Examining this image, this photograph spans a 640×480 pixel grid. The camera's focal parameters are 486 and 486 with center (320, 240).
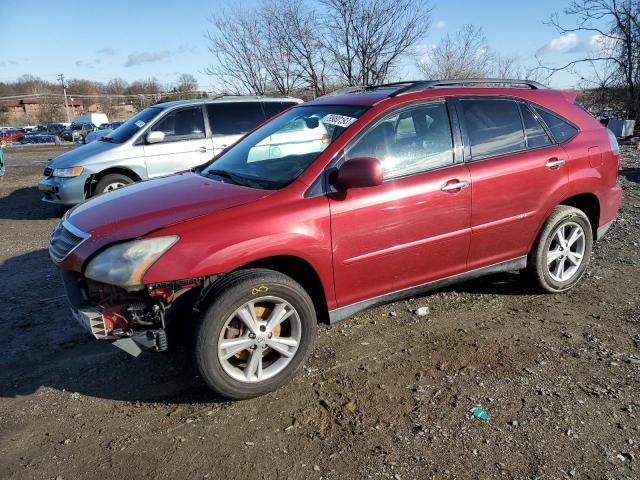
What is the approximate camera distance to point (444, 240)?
3648mm

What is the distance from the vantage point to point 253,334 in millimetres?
2994

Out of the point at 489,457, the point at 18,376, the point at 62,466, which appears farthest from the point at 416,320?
the point at 18,376

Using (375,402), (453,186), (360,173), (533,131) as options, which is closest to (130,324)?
(375,402)

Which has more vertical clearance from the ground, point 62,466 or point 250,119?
point 250,119

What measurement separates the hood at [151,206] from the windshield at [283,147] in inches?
7.9

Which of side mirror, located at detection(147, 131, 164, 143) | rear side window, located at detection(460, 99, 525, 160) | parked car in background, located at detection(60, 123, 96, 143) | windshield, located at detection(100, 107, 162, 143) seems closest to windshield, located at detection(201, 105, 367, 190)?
rear side window, located at detection(460, 99, 525, 160)

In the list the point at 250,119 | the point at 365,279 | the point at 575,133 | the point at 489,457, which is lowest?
the point at 489,457

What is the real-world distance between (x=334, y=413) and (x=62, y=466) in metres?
1.48

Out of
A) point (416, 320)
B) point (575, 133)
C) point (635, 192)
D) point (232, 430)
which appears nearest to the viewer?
point (232, 430)

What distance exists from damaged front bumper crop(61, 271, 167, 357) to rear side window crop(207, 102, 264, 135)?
589 cm

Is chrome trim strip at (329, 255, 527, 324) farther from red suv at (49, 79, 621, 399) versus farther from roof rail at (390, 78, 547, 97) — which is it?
roof rail at (390, 78, 547, 97)

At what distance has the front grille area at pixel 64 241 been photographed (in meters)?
3.04

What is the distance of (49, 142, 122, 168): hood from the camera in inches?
302

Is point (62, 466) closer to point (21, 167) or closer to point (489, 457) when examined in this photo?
point (489, 457)
